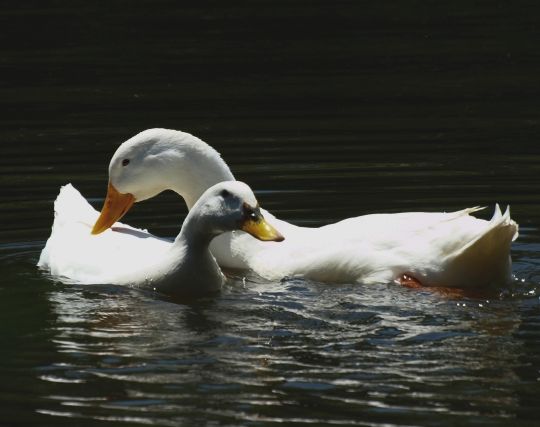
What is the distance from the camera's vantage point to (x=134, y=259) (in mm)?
9711

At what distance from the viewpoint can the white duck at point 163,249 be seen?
9047mm

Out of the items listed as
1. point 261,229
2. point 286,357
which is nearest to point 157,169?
point 261,229

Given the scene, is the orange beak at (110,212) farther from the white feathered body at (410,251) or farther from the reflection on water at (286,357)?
the white feathered body at (410,251)

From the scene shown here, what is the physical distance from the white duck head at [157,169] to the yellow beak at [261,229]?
1.36 m

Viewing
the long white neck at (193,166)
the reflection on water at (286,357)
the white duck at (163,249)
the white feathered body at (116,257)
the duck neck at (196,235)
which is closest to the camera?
the reflection on water at (286,357)

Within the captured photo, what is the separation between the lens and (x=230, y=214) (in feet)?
29.7

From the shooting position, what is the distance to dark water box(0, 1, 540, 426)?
7078 millimetres

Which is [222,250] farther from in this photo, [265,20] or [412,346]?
[265,20]

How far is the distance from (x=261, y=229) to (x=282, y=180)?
12.5 ft

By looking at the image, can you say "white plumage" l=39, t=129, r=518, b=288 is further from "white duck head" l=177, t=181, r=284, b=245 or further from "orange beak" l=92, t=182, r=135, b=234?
"white duck head" l=177, t=181, r=284, b=245

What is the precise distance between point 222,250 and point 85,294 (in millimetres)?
1287

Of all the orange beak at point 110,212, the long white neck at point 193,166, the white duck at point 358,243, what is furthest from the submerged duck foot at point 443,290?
the orange beak at point 110,212

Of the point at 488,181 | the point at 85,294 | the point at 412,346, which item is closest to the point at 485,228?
the point at 412,346

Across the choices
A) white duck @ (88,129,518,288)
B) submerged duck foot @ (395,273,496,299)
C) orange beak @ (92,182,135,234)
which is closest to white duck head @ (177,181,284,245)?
white duck @ (88,129,518,288)
